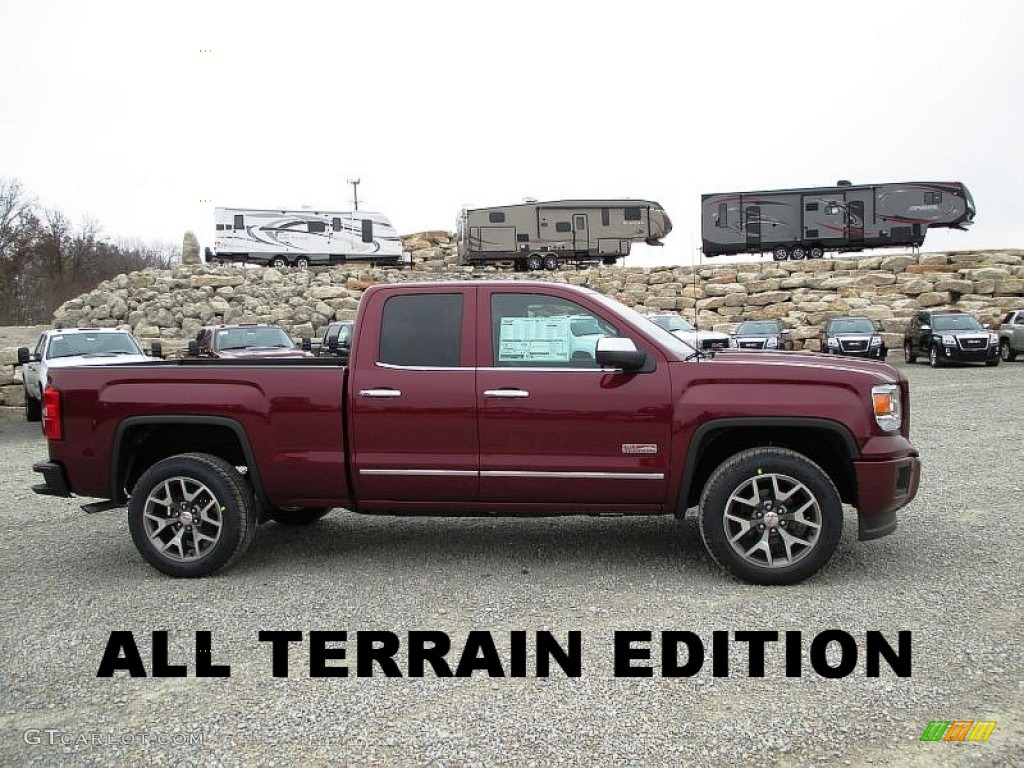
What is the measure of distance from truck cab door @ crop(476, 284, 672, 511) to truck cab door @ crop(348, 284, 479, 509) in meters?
0.13

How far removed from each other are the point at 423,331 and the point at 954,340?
21.5m

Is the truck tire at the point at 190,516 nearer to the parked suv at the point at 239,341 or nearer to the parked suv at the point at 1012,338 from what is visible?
the parked suv at the point at 239,341

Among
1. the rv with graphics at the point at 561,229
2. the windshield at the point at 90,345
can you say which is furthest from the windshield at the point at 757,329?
the windshield at the point at 90,345

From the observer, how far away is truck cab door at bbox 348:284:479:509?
17.9 feet

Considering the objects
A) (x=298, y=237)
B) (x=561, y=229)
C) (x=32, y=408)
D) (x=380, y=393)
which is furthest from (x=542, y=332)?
(x=298, y=237)

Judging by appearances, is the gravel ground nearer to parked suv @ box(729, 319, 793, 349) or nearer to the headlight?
the headlight

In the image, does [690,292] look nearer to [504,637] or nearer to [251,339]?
[251,339]

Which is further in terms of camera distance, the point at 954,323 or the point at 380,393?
the point at 954,323

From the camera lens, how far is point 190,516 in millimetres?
5652

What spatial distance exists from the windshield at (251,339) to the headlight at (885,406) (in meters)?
13.4

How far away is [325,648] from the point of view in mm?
4316

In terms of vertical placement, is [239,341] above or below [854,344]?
above

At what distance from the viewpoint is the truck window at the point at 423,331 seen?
559 cm

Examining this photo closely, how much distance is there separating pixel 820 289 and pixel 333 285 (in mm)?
18598
